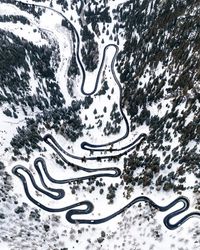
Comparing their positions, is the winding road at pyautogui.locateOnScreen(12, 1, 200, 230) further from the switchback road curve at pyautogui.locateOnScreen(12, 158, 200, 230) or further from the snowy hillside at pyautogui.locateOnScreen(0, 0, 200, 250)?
the snowy hillside at pyautogui.locateOnScreen(0, 0, 200, 250)

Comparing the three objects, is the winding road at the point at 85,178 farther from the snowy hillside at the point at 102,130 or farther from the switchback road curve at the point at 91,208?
the snowy hillside at the point at 102,130

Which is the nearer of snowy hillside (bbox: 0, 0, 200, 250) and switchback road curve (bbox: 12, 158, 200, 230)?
switchback road curve (bbox: 12, 158, 200, 230)

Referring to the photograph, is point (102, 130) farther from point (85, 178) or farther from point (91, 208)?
point (91, 208)

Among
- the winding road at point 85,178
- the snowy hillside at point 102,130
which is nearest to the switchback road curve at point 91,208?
the winding road at point 85,178

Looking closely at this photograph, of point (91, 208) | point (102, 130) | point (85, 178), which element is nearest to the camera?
point (91, 208)

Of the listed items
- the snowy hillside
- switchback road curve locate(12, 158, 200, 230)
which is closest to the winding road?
switchback road curve locate(12, 158, 200, 230)

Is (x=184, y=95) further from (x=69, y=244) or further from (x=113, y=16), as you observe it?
(x=113, y=16)

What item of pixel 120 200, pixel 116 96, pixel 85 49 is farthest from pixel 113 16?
pixel 120 200

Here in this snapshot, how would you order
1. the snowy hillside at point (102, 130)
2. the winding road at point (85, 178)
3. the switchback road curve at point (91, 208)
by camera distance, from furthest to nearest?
the winding road at point (85, 178) < the snowy hillside at point (102, 130) < the switchback road curve at point (91, 208)

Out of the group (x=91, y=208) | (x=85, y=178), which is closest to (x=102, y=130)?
(x=85, y=178)
